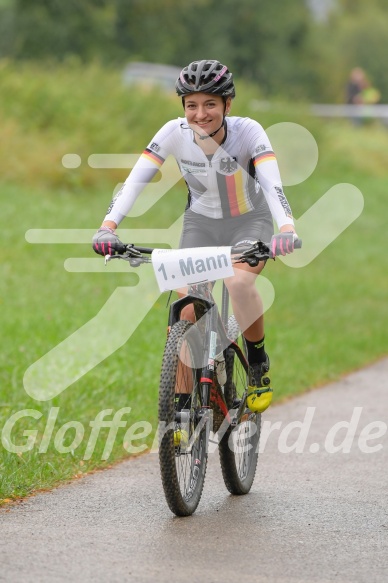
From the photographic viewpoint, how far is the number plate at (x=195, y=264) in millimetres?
6445

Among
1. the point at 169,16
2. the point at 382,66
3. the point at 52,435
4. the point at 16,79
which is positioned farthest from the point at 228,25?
the point at 52,435

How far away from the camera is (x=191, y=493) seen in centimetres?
661

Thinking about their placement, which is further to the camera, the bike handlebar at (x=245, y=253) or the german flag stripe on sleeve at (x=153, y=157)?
the german flag stripe on sleeve at (x=153, y=157)

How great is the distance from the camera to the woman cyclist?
6742 mm

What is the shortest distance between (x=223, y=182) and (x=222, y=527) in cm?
196

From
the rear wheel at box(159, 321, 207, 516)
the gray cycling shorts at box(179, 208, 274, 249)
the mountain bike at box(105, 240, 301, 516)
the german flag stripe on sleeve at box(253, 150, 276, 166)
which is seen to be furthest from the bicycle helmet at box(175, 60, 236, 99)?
the rear wheel at box(159, 321, 207, 516)

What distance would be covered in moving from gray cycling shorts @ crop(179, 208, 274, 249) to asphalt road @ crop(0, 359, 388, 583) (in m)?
1.50

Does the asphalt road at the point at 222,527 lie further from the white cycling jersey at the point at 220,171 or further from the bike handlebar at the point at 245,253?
the white cycling jersey at the point at 220,171

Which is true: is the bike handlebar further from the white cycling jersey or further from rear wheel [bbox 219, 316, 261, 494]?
rear wheel [bbox 219, 316, 261, 494]

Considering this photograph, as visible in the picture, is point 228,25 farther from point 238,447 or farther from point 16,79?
point 238,447

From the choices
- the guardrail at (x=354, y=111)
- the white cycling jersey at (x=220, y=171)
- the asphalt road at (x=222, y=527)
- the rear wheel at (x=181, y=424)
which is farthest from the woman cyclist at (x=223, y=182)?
the guardrail at (x=354, y=111)

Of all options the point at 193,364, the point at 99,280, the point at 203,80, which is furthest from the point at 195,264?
the point at 99,280

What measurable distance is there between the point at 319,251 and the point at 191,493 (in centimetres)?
1474

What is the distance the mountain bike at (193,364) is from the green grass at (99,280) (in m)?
1.05
